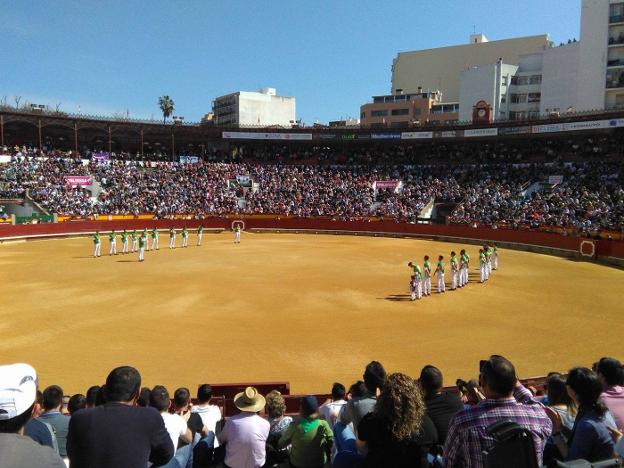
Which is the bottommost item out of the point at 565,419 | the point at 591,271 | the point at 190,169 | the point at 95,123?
the point at 591,271

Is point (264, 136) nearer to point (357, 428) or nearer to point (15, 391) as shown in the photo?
point (357, 428)

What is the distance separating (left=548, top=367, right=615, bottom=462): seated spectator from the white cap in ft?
12.7

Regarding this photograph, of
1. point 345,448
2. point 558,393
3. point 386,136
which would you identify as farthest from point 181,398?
point 386,136

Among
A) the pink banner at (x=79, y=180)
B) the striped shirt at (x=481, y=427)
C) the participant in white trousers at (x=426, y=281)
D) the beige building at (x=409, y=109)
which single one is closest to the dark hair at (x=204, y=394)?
the striped shirt at (x=481, y=427)

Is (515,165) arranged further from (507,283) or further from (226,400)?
(226,400)

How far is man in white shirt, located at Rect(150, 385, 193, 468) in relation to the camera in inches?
170

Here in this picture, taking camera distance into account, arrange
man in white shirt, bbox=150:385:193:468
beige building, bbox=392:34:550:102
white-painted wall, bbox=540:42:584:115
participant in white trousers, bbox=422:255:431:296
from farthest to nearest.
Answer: beige building, bbox=392:34:550:102 → white-painted wall, bbox=540:42:584:115 → participant in white trousers, bbox=422:255:431:296 → man in white shirt, bbox=150:385:193:468

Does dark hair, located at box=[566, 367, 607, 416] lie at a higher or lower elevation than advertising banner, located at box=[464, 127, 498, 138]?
lower

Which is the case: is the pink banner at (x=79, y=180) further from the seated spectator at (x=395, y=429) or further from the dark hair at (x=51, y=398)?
the seated spectator at (x=395, y=429)

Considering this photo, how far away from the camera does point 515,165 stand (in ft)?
163

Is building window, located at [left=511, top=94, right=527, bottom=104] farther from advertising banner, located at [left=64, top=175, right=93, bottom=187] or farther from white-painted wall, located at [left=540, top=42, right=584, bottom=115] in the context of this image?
advertising banner, located at [left=64, top=175, right=93, bottom=187]

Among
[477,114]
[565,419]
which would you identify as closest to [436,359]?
[565,419]

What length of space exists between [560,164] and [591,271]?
2383 cm

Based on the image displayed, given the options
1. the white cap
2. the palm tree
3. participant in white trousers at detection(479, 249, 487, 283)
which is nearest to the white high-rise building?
the palm tree
